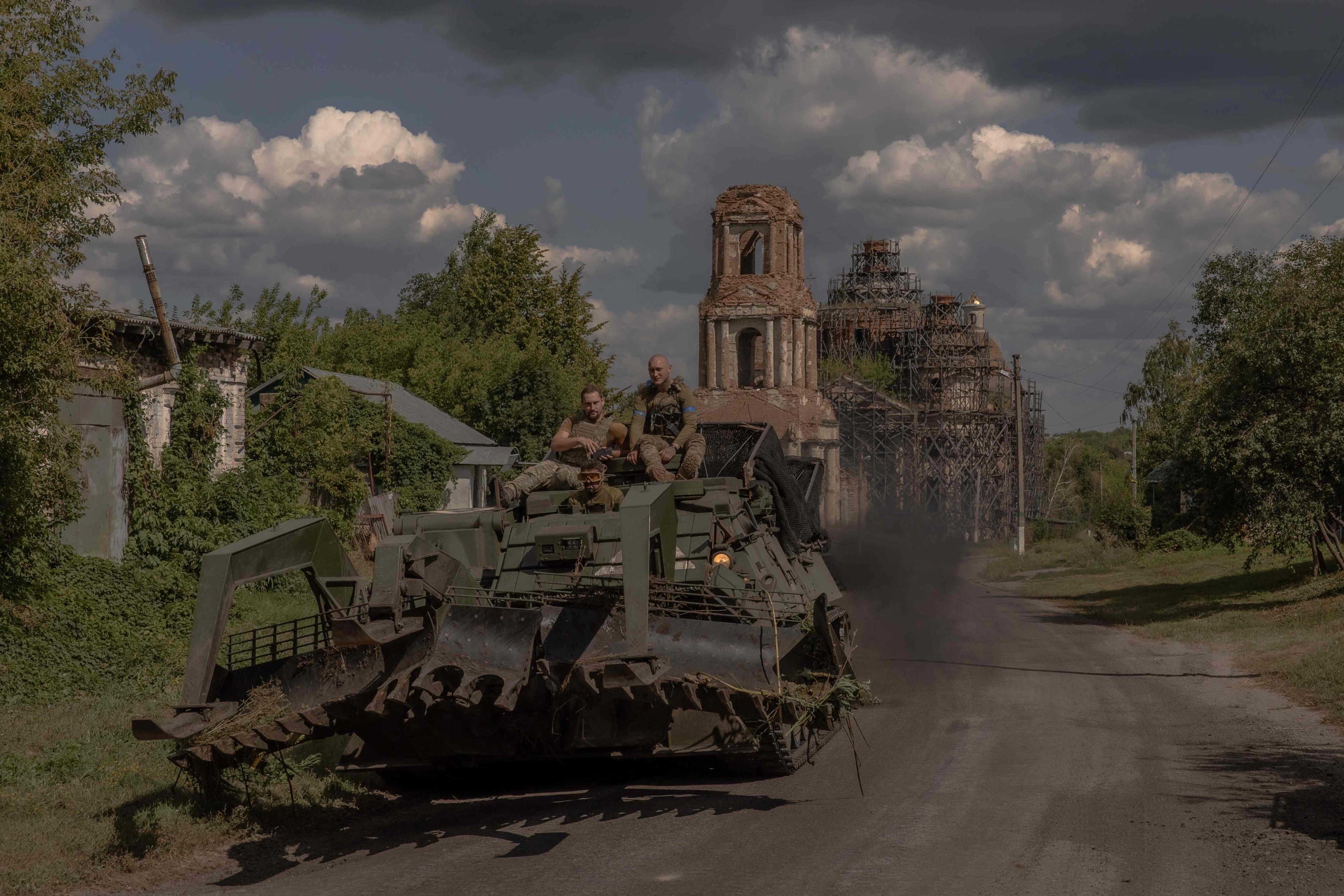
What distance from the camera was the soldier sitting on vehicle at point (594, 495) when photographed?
10.9m

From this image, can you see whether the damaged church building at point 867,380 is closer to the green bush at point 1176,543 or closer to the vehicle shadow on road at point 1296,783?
the green bush at point 1176,543

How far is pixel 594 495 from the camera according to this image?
1098 centimetres

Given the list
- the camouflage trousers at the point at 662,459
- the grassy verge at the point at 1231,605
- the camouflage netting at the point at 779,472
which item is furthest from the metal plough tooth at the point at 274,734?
the grassy verge at the point at 1231,605

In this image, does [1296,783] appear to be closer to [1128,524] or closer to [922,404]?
[1128,524]

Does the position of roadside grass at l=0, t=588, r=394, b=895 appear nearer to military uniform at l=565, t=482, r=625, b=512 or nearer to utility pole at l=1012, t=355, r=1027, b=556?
military uniform at l=565, t=482, r=625, b=512

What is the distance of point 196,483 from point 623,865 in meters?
14.9

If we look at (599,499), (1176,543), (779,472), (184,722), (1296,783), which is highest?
(779,472)

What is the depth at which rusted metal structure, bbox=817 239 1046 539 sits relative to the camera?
57.3m

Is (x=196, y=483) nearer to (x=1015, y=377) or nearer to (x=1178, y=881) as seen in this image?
(x=1178, y=881)

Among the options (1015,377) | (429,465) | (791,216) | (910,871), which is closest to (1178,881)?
(910,871)

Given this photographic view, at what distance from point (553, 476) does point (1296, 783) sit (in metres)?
6.44

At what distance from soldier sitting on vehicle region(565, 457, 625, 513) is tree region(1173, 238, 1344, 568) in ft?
45.7

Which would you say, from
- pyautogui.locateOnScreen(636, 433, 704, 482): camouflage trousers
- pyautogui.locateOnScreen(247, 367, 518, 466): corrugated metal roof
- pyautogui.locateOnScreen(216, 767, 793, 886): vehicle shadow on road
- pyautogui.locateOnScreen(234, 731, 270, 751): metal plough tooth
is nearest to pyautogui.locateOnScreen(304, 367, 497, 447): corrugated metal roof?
pyautogui.locateOnScreen(247, 367, 518, 466): corrugated metal roof

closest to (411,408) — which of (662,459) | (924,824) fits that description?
(662,459)
